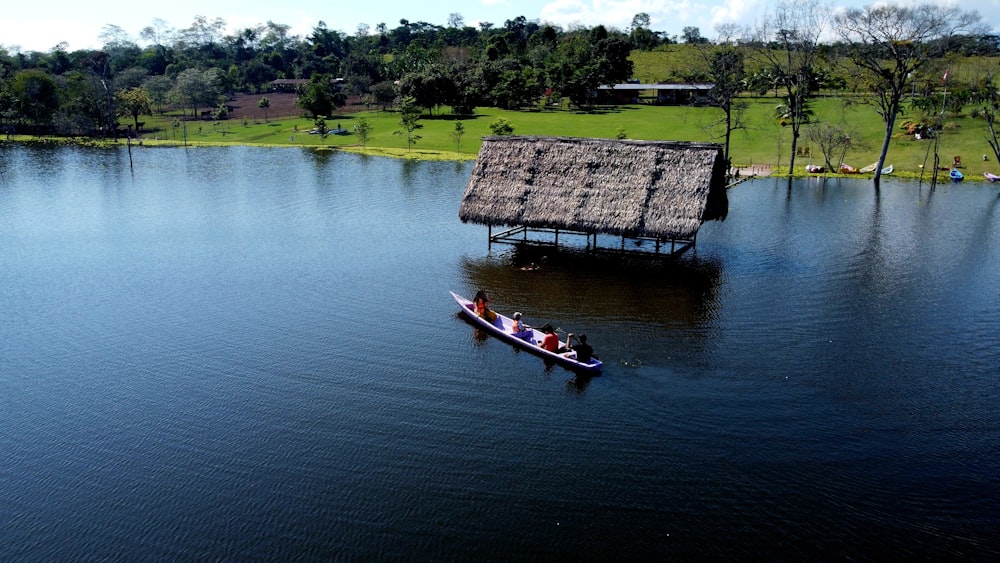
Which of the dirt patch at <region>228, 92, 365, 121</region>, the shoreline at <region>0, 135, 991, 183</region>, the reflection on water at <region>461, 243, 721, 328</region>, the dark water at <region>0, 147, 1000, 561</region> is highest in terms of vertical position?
the dirt patch at <region>228, 92, 365, 121</region>

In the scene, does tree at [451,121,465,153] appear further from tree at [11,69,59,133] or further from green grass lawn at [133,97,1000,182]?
tree at [11,69,59,133]

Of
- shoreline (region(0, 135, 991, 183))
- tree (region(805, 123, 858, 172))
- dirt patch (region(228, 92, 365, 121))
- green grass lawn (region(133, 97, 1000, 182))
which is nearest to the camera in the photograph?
shoreline (region(0, 135, 991, 183))

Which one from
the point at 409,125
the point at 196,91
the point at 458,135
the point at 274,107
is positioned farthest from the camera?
the point at 274,107

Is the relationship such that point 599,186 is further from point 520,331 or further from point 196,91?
point 196,91

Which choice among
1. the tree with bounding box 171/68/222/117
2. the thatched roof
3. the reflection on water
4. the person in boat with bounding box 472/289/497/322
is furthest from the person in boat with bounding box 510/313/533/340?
the tree with bounding box 171/68/222/117

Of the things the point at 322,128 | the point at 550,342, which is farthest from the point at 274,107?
the point at 550,342

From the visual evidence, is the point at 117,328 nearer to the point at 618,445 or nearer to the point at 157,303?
the point at 157,303
